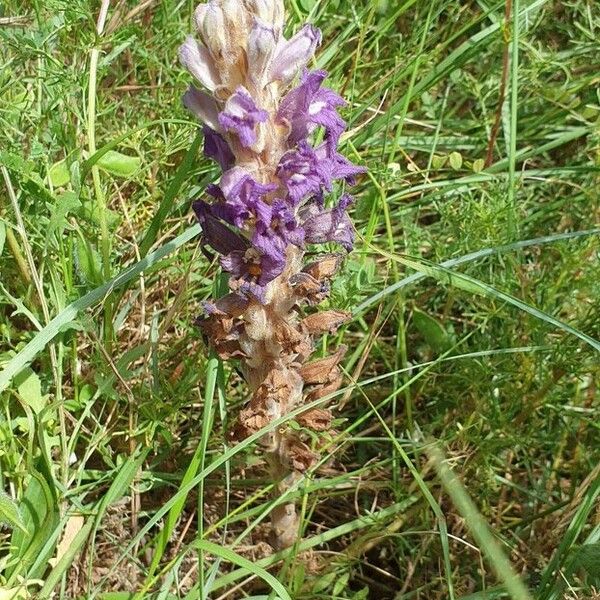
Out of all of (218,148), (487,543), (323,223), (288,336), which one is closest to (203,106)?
(218,148)

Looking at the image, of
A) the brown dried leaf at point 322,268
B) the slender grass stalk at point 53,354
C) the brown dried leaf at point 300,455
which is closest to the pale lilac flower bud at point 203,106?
the brown dried leaf at point 322,268

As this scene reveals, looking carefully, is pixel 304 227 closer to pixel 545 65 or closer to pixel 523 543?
pixel 523 543

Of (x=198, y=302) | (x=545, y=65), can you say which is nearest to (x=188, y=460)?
(x=198, y=302)

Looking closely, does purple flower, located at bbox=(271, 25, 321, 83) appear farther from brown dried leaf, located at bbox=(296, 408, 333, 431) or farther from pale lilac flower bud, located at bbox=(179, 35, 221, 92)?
brown dried leaf, located at bbox=(296, 408, 333, 431)

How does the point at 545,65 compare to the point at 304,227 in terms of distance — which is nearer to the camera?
the point at 304,227

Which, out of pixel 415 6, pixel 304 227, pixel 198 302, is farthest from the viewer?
pixel 415 6

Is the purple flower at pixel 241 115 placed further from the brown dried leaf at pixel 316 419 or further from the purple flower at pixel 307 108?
the brown dried leaf at pixel 316 419
